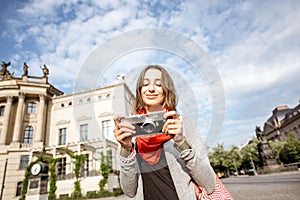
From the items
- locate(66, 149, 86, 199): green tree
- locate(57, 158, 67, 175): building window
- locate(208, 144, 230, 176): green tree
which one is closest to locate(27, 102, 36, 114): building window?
locate(57, 158, 67, 175): building window

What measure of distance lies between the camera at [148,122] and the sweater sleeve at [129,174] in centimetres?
19

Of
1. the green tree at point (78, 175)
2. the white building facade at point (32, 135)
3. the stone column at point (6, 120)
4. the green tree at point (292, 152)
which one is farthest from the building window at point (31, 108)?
the green tree at point (292, 152)

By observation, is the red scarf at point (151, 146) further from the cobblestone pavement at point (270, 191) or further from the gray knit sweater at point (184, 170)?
the cobblestone pavement at point (270, 191)

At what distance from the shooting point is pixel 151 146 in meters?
1.21

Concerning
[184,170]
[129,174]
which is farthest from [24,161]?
[184,170]

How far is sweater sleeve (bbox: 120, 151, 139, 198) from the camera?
120cm

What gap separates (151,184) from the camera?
4.10ft

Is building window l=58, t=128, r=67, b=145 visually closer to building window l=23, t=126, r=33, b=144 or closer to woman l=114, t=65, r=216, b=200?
building window l=23, t=126, r=33, b=144

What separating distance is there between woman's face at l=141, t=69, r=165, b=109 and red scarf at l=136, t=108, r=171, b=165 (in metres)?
0.25

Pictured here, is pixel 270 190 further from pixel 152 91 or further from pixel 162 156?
pixel 152 91

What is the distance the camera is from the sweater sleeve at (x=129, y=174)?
1.20 m

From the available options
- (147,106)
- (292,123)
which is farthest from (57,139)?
(292,123)

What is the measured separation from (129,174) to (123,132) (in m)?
0.31

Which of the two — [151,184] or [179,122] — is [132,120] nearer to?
[179,122]
